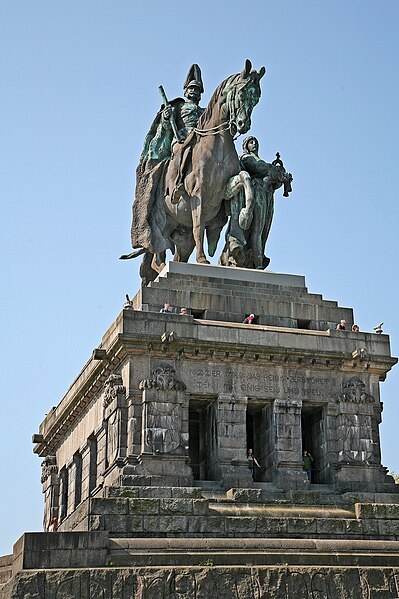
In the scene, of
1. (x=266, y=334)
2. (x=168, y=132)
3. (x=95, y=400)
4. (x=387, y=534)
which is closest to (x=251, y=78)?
(x=168, y=132)

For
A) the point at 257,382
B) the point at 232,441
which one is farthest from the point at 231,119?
the point at 232,441

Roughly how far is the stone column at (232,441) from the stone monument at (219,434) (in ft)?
0.14

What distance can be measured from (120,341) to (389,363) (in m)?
8.85

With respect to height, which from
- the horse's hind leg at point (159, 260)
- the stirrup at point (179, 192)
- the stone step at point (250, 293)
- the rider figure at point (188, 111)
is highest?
the rider figure at point (188, 111)

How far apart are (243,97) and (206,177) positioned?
10.0 ft

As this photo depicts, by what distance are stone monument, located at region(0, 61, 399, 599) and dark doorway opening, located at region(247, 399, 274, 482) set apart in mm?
72

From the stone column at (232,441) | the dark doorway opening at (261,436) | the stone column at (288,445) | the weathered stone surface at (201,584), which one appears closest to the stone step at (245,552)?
the weathered stone surface at (201,584)

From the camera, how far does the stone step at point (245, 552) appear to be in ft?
90.9

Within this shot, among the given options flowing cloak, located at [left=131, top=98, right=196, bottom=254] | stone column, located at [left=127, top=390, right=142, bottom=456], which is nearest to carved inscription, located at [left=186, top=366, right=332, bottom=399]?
stone column, located at [left=127, top=390, right=142, bottom=456]

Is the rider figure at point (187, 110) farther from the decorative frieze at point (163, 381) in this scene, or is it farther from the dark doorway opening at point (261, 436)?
the dark doorway opening at point (261, 436)

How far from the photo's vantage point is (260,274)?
36.6 m

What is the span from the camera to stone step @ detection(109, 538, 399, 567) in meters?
27.7

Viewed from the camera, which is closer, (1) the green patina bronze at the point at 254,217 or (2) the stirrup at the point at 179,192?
(1) the green patina bronze at the point at 254,217

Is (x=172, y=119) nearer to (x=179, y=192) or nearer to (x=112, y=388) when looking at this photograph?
(x=179, y=192)
